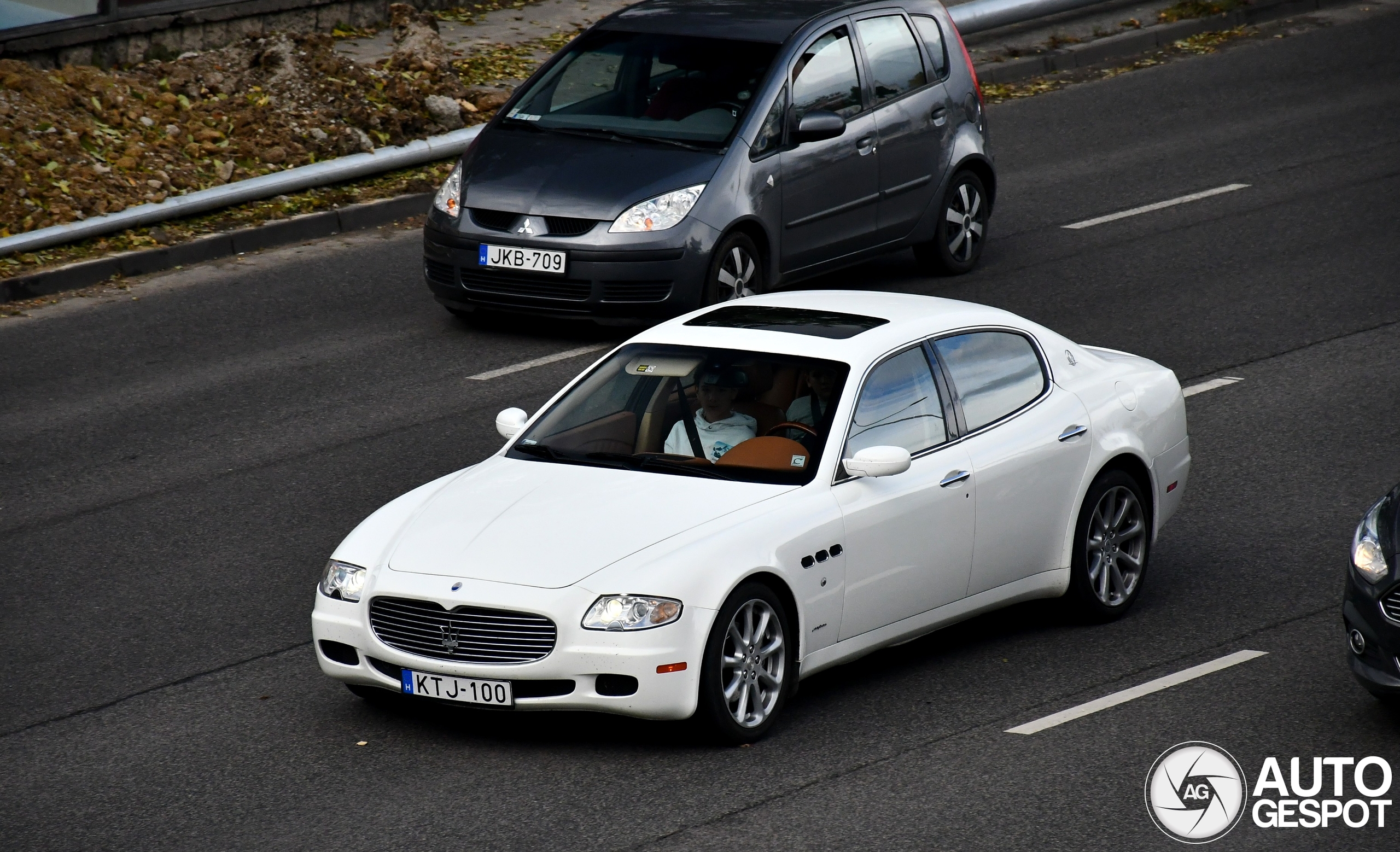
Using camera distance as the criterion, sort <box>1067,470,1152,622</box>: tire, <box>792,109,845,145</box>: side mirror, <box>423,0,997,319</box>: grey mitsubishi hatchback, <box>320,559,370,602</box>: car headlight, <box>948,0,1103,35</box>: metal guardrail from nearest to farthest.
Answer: <box>320,559,370,602</box>: car headlight, <box>1067,470,1152,622</box>: tire, <box>423,0,997,319</box>: grey mitsubishi hatchback, <box>792,109,845,145</box>: side mirror, <box>948,0,1103,35</box>: metal guardrail

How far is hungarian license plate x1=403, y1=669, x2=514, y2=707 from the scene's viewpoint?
697 cm

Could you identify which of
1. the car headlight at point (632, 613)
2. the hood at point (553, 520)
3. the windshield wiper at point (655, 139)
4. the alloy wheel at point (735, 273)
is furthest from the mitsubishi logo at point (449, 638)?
the windshield wiper at point (655, 139)

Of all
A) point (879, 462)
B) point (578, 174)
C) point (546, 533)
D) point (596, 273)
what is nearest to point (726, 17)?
point (578, 174)

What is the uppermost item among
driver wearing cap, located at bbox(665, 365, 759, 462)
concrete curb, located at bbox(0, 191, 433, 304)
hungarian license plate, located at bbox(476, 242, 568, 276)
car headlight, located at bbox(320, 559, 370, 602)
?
driver wearing cap, located at bbox(665, 365, 759, 462)

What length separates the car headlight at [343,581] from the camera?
7266 millimetres

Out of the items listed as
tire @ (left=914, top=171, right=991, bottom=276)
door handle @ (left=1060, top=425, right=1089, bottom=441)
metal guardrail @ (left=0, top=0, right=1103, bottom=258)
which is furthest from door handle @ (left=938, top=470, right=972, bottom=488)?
metal guardrail @ (left=0, top=0, right=1103, bottom=258)

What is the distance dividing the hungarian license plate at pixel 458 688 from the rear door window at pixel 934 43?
8721mm

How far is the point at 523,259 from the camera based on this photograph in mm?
12656

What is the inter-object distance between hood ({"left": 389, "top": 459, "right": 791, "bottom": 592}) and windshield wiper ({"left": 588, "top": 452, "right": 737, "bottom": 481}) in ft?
0.21

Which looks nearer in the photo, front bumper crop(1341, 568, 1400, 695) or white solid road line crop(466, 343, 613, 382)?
front bumper crop(1341, 568, 1400, 695)

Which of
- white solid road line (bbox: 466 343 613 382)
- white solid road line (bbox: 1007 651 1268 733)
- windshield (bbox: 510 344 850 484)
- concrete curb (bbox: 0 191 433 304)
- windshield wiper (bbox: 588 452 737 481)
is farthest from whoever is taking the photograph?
concrete curb (bbox: 0 191 433 304)

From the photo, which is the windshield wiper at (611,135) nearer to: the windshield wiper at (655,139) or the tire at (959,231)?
the windshield wiper at (655,139)

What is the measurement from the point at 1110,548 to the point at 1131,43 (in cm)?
1406

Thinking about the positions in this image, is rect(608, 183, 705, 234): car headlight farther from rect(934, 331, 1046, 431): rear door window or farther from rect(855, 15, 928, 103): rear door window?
rect(934, 331, 1046, 431): rear door window
